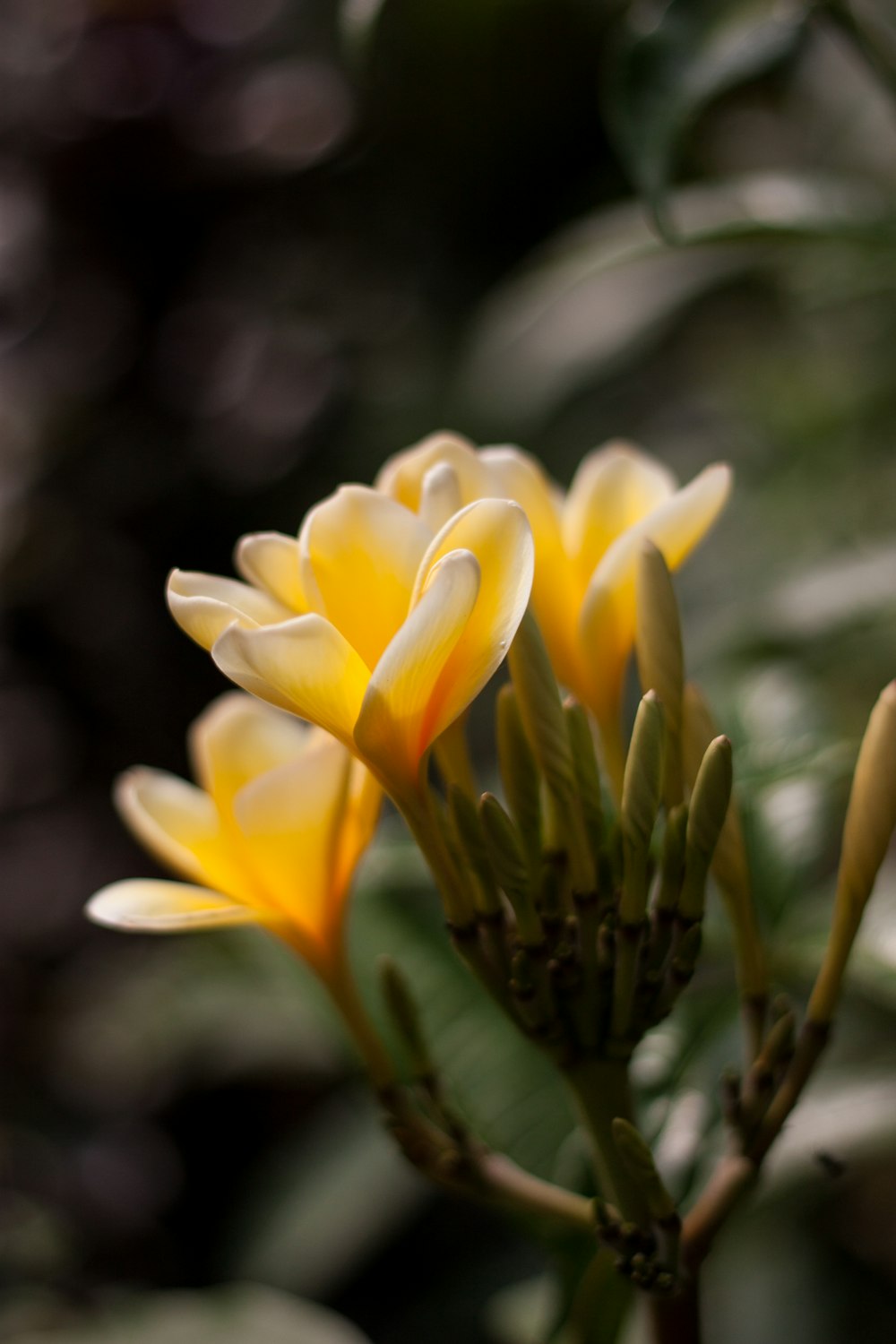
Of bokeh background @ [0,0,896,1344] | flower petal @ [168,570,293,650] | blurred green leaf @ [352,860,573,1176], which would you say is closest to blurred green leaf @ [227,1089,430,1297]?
bokeh background @ [0,0,896,1344]

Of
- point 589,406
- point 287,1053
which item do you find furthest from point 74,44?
point 287,1053

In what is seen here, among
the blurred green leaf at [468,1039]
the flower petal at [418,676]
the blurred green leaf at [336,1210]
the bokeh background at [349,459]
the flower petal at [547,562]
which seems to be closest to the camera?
the flower petal at [418,676]

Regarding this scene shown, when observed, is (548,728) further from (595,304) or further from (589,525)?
(595,304)

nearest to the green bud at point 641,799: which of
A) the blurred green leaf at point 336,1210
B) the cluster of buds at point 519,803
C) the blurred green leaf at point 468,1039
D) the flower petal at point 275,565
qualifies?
the cluster of buds at point 519,803

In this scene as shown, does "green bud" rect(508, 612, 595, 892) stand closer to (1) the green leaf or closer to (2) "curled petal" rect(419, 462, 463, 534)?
(2) "curled petal" rect(419, 462, 463, 534)

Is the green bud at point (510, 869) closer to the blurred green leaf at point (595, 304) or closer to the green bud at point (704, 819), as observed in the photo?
the green bud at point (704, 819)

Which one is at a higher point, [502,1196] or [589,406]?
[589,406]

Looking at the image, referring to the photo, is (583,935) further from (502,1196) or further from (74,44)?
(74,44)
